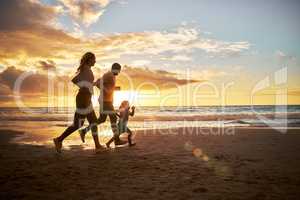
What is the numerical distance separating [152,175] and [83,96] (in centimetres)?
338

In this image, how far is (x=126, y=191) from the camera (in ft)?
12.2

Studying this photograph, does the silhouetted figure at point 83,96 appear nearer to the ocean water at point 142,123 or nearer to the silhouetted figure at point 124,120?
the silhouetted figure at point 124,120

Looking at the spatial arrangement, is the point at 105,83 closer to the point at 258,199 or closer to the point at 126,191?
the point at 126,191

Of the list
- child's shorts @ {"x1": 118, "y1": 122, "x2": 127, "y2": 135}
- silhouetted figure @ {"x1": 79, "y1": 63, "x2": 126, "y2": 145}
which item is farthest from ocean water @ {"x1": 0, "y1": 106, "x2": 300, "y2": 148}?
silhouetted figure @ {"x1": 79, "y1": 63, "x2": 126, "y2": 145}

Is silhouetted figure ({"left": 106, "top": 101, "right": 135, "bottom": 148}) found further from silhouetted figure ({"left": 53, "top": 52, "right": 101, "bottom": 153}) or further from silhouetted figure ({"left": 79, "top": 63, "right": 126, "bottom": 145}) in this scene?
silhouetted figure ({"left": 53, "top": 52, "right": 101, "bottom": 153})

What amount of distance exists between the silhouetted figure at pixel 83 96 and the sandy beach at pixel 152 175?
62 centimetres

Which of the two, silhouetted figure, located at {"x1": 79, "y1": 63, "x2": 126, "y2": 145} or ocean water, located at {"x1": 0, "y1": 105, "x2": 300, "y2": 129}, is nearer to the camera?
silhouetted figure, located at {"x1": 79, "y1": 63, "x2": 126, "y2": 145}

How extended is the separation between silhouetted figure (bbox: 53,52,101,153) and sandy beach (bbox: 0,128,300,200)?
2.02 feet

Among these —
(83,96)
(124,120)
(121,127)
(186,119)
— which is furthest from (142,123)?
(83,96)

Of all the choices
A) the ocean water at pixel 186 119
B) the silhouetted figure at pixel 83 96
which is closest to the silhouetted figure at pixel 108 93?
the silhouetted figure at pixel 83 96

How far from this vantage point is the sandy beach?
361 cm

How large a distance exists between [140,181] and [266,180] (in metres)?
2.02

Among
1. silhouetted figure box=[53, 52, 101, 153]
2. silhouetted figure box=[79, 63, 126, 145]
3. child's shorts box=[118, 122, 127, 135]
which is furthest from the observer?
child's shorts box=[118, 122, 127, 135]

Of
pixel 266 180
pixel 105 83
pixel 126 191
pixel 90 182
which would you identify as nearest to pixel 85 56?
pixel 105 83
